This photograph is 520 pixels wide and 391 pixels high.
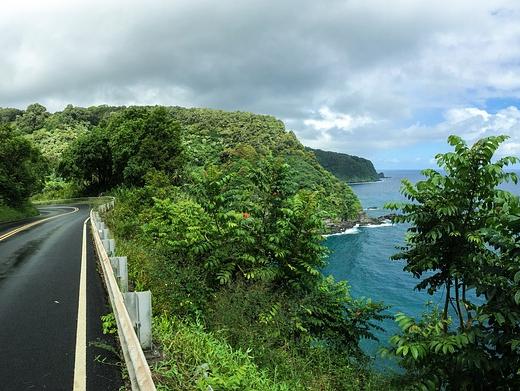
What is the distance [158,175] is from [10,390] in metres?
27.1

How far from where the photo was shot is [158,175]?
104ft

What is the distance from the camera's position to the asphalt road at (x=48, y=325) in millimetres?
5469

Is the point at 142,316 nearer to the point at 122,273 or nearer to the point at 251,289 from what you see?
the point at 122,273

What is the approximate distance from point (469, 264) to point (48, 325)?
7021 mm

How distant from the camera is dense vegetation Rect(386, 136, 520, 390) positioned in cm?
596

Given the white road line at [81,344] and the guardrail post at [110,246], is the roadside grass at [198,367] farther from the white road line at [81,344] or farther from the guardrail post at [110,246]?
the guardrail post at [110,246]

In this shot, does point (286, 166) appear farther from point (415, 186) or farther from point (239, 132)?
point (239, 132)

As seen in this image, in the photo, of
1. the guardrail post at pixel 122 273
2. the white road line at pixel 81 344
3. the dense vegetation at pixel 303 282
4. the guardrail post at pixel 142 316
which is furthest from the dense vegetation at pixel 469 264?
the guardrail post at pixel 122 273

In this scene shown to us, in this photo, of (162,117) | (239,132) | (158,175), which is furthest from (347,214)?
(158,175)

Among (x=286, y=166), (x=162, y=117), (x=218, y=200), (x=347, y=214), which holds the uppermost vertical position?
(x=162, y=117)

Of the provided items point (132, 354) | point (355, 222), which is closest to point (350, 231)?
point (355, 222)

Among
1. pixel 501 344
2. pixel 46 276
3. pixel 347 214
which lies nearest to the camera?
pixel 501 344

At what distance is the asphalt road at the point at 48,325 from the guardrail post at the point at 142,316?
539 millimetres

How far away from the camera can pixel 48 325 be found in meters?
7.39
